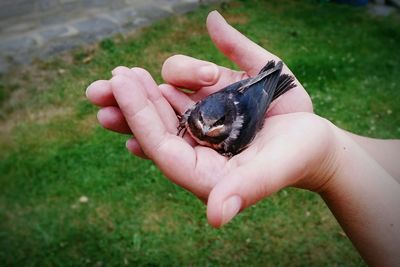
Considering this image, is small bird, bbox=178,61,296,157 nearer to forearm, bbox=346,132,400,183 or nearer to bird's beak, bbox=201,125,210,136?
bird's beak, bbox=201,125,210,136

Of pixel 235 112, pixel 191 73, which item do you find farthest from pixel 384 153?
pixel 191 73

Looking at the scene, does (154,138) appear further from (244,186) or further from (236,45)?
(236,45)

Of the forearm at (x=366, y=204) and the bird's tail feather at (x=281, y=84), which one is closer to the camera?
the forearm at (x=366, y=204)

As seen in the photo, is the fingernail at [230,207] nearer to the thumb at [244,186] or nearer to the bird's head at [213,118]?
the thumb at [244,186]

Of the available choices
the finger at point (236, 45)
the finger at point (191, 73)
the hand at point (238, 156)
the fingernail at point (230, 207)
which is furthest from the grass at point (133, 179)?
the fingernail at point (230, 207)

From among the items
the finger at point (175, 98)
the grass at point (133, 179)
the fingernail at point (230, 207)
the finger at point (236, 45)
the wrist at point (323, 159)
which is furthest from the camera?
the grass at point (133, 179)

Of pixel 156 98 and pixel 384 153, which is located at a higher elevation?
pixel 156 98
